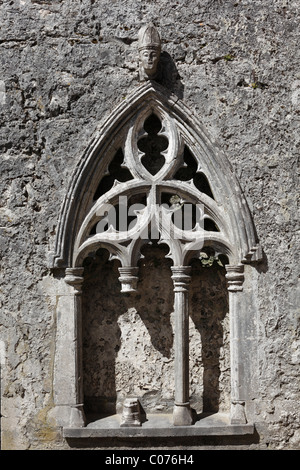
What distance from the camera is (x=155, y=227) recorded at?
4.35 meters

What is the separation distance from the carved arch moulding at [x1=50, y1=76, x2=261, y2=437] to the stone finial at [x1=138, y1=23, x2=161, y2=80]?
0.13 m

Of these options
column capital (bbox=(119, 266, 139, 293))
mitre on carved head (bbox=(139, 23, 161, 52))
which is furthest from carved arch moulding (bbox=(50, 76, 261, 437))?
mitre on carved head (bbox=(139, 23, 161, 52))

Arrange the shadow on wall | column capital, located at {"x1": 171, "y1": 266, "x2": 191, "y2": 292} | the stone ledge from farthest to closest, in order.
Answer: the shadow on wall, column capital, located at {"x1": 171, "y1": 266, "x2": 191, "y2": 292}, the stone ledge

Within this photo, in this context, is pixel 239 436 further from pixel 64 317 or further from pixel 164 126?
pixel 164 126

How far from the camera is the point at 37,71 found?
434 centimetres

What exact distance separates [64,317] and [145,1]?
2.80 metres

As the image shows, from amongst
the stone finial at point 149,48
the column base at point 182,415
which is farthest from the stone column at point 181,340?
the stone finial at point 149,48

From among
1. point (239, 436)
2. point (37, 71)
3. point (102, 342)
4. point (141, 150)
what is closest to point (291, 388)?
point (239, 436)

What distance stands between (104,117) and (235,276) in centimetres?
174

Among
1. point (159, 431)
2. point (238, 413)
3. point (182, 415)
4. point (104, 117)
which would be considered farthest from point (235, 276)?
point (104, 117)

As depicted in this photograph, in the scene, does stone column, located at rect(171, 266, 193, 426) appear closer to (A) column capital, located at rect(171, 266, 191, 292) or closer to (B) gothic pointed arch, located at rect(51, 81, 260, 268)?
(A) column capital, located at rect(171, 266, 191, 292)

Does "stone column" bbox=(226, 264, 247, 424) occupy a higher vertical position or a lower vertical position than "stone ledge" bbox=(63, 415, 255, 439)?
higher

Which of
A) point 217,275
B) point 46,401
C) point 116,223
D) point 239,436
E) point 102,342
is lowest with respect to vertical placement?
point 239,436

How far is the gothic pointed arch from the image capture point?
423cm
